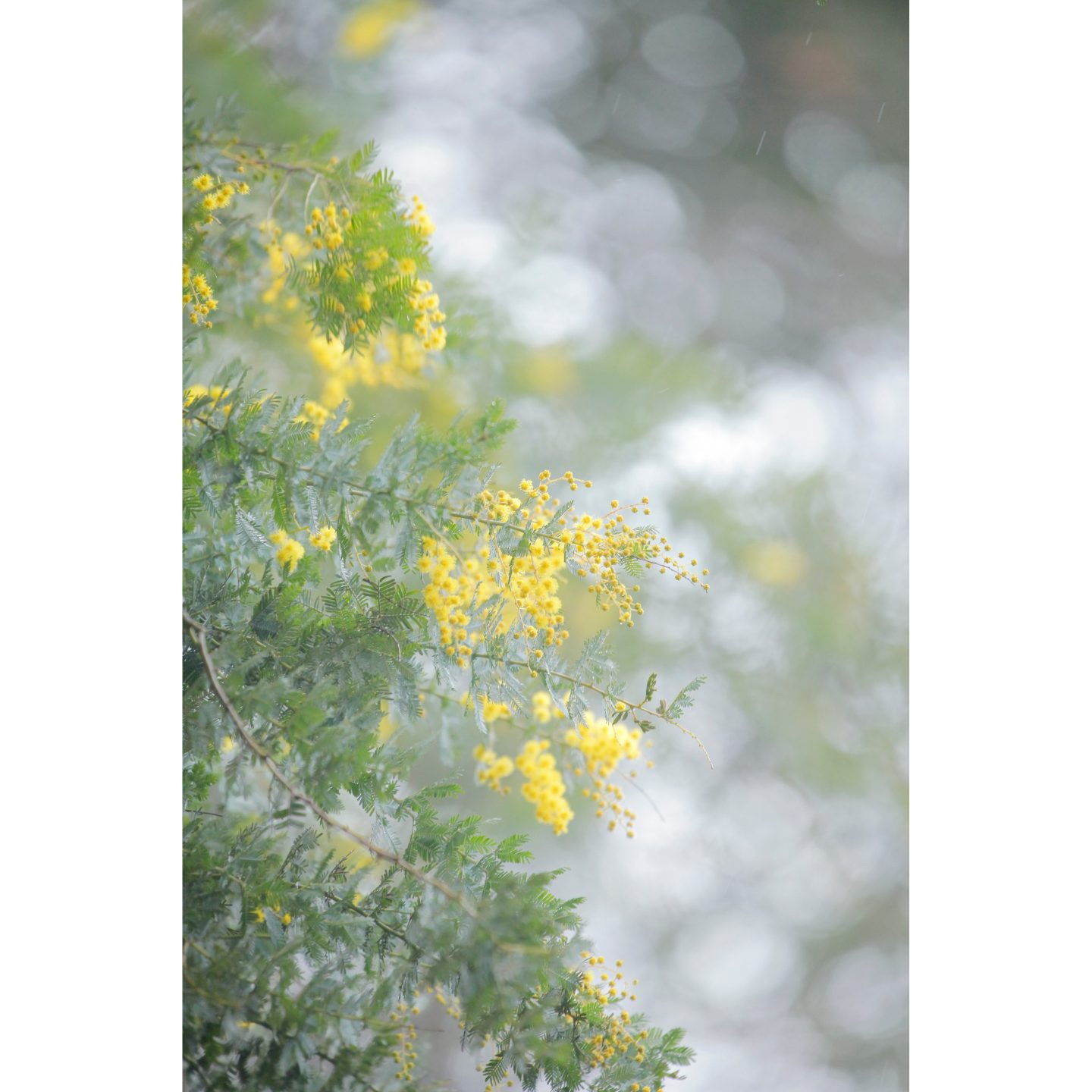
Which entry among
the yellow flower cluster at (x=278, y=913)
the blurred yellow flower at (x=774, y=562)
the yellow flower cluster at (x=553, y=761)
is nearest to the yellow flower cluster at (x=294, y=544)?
the yellow flower cluster at (x=553, y=761)

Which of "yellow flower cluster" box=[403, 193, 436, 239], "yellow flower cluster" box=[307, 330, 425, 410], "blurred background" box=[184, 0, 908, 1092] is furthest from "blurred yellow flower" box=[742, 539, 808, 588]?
"yellow flower cluster" box=[403, 193, 436, 239]

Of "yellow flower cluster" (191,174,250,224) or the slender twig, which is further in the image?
"yellow flower cluster" (191,174,250,224)

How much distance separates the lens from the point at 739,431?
53.1 inches

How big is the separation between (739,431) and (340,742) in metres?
0.81

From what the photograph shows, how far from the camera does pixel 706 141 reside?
4.39 ft

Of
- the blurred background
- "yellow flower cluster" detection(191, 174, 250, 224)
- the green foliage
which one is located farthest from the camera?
the blurred background

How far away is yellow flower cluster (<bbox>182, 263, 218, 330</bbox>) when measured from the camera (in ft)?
2.94

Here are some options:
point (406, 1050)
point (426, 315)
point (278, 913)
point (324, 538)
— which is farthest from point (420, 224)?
point (406, 1050)

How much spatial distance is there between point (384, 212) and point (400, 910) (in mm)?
682

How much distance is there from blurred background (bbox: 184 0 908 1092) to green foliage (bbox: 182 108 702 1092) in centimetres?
32

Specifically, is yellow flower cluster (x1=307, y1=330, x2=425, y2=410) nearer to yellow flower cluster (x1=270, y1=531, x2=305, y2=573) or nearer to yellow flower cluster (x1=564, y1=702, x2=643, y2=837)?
yellow flower cluster (x1=270, y1=531, x2=305, y2=573)

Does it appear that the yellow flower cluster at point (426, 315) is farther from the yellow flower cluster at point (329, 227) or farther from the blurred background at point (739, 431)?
the blurred background at point (739, 431)

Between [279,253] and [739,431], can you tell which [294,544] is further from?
[739,431]
